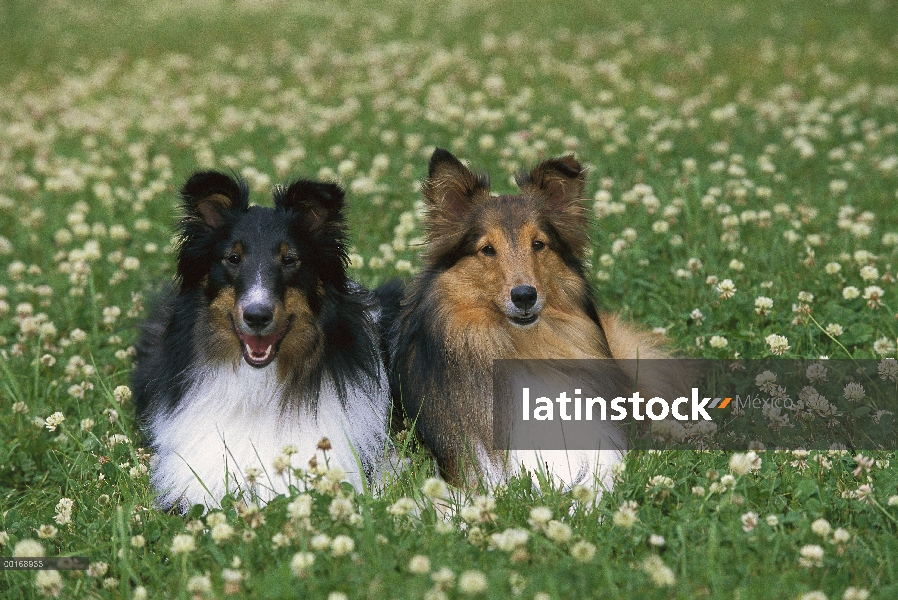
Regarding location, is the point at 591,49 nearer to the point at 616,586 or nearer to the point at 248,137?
the point at 248,137

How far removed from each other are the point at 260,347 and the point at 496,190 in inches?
169

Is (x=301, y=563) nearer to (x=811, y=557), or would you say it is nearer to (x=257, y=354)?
(x=257, y=354)

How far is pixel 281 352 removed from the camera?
177 inches

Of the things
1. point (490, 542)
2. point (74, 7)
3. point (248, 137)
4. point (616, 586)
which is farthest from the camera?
point (74, 7)

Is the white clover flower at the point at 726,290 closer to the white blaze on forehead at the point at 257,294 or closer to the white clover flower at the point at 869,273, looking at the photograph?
the white clover flower at the point at 869,273

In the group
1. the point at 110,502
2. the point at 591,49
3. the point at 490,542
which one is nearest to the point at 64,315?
the point at 110,502

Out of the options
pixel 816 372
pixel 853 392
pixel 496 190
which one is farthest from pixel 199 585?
pixel 496 190

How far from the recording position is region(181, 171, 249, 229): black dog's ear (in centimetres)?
444

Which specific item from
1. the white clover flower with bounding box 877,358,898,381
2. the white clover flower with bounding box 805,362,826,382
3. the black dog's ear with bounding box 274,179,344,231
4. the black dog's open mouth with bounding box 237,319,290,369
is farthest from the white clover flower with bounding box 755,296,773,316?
the black dog's open mouth with bounding box 237,319,290,369

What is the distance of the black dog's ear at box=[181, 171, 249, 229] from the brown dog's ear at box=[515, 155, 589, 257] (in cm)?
145

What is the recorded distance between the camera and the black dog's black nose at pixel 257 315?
13.6 ft

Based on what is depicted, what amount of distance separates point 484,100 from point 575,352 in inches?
249

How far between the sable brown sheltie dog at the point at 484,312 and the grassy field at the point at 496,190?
28cm

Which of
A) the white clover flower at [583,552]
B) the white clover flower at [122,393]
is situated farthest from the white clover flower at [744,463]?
the white clover flower at [122,393]
